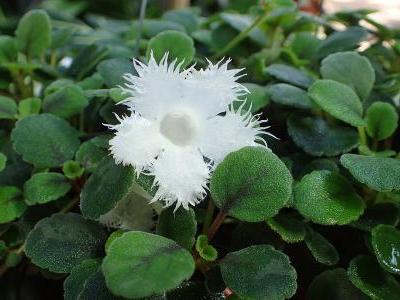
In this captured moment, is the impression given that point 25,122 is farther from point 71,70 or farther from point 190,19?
point 190,19

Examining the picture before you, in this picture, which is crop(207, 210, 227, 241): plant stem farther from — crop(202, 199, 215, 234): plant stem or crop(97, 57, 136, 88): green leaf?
crop(97, 57, 136, 88): green leaf

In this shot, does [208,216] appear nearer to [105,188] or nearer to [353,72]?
[105,188]

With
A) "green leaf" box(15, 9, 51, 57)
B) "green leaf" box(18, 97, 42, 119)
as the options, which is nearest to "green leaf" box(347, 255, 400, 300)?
"green leaf" box(18, 97, 42, 119)

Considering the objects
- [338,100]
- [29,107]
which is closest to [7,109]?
[29,107]

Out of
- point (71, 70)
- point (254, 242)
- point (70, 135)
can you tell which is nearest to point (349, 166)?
point (254, 242)

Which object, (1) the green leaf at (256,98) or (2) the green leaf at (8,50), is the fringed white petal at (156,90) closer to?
(1) the green leaf at (256,98)

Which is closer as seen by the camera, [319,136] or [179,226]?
[179,226]

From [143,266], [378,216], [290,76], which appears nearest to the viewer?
[143,266]

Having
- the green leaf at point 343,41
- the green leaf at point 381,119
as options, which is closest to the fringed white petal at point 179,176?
the green leaf at point 381,119
